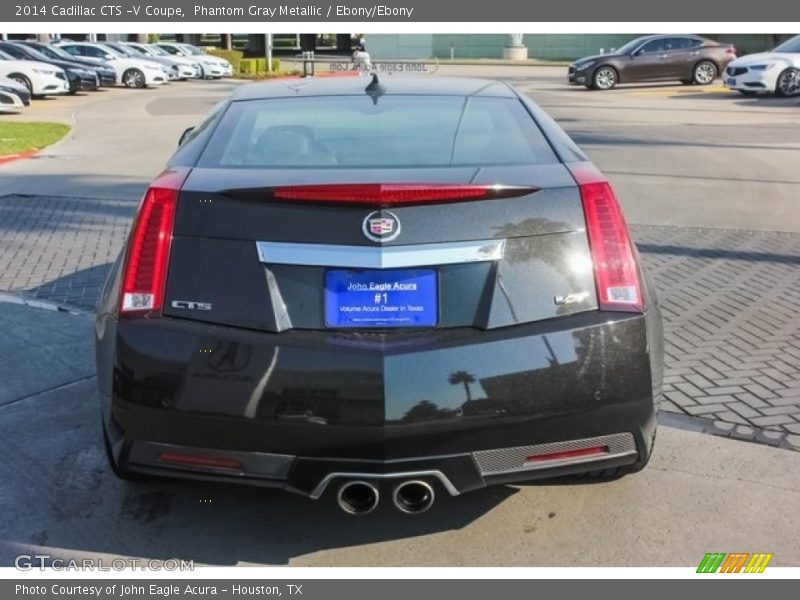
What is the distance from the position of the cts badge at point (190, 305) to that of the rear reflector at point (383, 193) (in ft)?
1.41

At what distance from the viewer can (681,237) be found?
324 inches

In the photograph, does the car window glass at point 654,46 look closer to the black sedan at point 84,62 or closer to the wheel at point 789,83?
the wheel at point 789,83

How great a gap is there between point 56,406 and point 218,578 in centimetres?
183

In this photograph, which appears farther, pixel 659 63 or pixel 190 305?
pixel 659 63

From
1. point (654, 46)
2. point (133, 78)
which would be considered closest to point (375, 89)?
point (654, 46)

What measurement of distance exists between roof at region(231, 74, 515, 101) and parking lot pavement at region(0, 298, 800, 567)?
1.84m

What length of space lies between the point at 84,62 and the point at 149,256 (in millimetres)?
30732

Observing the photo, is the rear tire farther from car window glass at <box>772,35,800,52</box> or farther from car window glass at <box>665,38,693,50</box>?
car window glass at <box>772,35,800,52</box>

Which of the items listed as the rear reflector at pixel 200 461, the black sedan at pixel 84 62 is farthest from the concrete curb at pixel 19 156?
the black sedan at pixel 84 62

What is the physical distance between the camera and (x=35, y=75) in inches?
988

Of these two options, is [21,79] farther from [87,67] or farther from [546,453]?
[546,453]

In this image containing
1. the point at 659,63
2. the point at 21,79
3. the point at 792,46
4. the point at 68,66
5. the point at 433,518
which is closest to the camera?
the point at 433,518

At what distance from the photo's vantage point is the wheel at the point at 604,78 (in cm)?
2858

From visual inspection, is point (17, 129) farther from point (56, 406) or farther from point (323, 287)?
point (323, 287)
